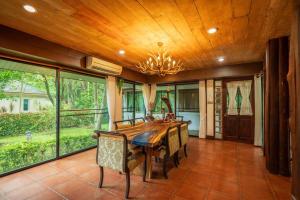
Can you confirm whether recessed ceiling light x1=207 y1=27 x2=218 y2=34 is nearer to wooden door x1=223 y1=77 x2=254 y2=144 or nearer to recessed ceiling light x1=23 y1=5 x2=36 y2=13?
recessed ceiling light x1=23 y1=5 x2=36 y2=13

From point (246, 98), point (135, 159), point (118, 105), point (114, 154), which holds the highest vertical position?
point (246, 98)

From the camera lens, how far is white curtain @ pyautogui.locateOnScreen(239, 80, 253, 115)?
4.94 m

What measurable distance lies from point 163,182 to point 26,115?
10.8 feet

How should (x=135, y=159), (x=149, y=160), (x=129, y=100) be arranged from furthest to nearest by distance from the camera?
(x=129, y=100) → (x=149, y=160) → (x=135, y=159)

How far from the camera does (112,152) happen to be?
7.23 ft

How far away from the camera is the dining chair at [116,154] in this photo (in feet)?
6.95

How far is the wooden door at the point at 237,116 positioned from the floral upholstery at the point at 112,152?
4316 millimetres

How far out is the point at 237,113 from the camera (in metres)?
5.09

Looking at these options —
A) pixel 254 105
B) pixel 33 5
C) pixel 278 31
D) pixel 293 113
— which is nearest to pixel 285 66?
pixel 278 31

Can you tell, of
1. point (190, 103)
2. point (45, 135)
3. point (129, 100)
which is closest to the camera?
point (45, 135)

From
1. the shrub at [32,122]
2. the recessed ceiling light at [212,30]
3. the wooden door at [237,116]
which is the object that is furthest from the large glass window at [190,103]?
the shrub at [32,122]

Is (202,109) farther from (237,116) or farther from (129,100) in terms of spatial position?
(129,100)

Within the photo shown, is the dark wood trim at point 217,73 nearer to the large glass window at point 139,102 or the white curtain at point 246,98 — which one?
the white curtain at point 246,98

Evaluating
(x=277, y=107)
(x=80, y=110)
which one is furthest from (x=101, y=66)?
(x=277, y=107)
